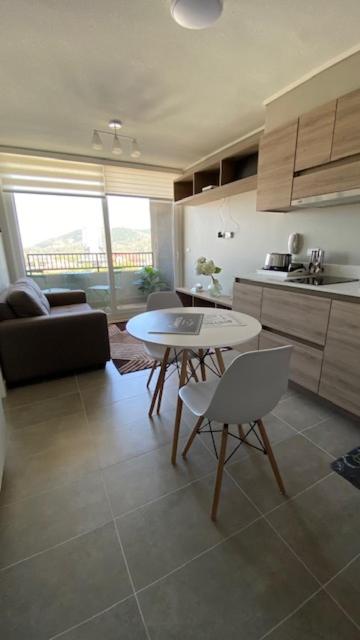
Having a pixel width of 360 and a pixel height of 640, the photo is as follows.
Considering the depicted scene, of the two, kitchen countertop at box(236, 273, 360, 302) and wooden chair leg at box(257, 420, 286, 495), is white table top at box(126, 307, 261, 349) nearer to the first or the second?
wooden chair leg at box(257, 420, 286, 495)

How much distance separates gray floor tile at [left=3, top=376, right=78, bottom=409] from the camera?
86.5 inches

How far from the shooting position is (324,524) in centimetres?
120

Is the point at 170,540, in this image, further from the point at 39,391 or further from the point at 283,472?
the point at 39,391

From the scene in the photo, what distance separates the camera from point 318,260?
2287mm

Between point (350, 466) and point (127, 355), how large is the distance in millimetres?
2293

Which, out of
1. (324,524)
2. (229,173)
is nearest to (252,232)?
(229,173)

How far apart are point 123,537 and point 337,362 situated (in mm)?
1647

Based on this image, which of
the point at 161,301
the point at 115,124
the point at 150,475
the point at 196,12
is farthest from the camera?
the point at 115,124

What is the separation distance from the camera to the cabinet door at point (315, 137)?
5.91 feet

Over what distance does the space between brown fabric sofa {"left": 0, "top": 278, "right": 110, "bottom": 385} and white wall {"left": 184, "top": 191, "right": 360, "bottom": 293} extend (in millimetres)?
1909

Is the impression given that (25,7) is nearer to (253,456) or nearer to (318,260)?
(318,260)

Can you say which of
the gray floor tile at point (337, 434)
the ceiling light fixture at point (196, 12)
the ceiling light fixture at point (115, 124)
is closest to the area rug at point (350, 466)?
the gray floor tile at point (337, 434)

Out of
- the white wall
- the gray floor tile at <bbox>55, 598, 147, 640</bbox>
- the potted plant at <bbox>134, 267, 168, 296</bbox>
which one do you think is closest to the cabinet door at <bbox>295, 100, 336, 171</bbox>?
the white wall

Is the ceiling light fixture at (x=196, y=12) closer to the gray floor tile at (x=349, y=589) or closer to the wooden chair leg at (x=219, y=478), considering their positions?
the wooden chair leg at (x=219, y=478)
